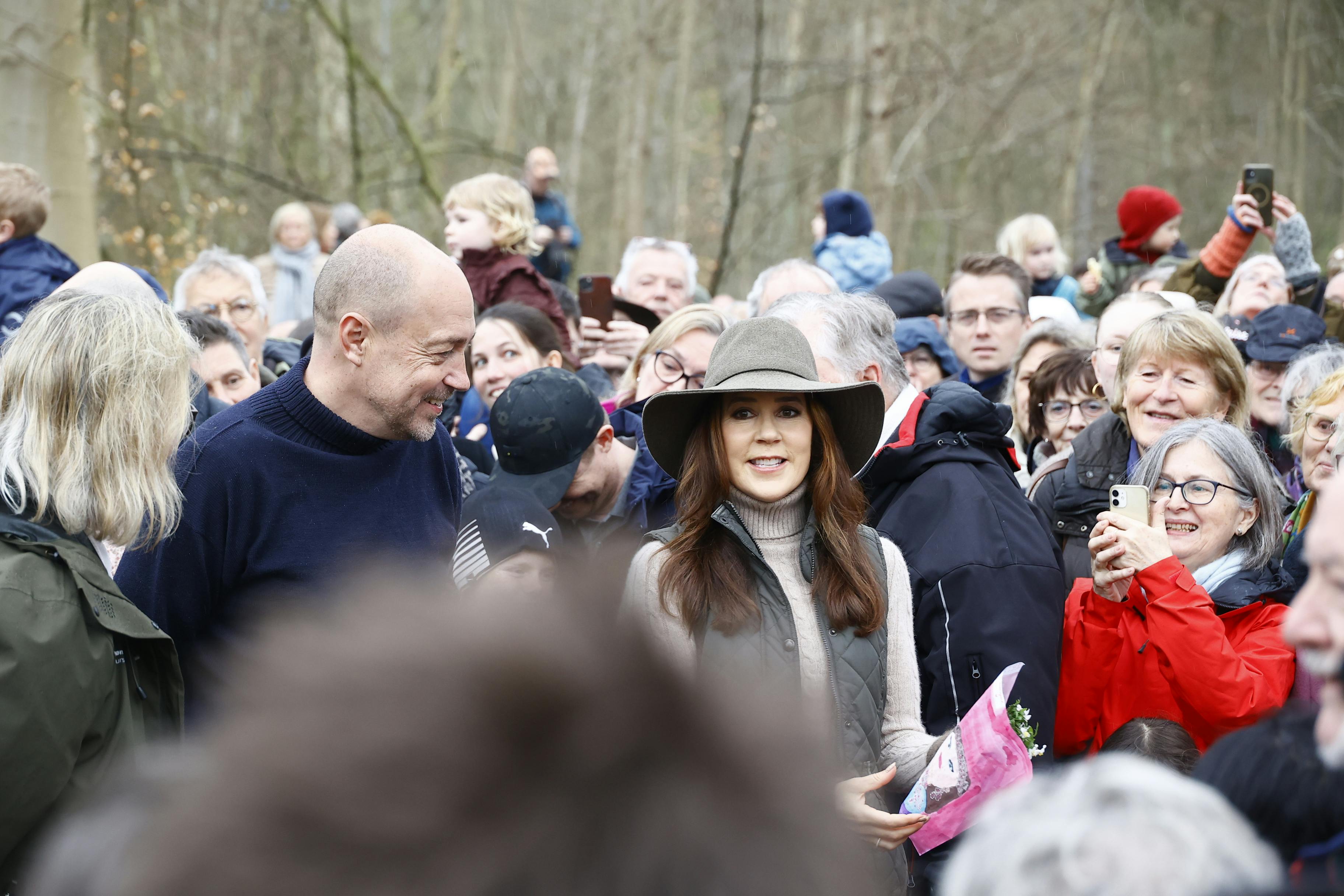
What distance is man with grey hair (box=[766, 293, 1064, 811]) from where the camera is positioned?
3139 mm

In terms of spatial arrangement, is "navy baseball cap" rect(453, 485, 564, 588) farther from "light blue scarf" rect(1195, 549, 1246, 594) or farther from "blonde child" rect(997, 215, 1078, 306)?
"blonde child" rect(997, 215, 1078, 306)

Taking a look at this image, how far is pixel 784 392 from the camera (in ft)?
9.84

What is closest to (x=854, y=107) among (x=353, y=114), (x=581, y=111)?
(x=581, y=111)

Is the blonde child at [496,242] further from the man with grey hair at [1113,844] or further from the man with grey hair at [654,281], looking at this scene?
the man with grey hair at [1113,844]

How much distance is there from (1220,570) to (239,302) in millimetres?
4853

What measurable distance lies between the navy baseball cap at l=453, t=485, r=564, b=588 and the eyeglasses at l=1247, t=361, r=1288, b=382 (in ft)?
11.1

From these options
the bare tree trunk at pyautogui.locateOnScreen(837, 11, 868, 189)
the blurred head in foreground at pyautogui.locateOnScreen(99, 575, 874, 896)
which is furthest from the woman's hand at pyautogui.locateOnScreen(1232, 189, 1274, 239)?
the bare tree trunk at pyautogui.locateOnScreen(837, 11, 868, 189)

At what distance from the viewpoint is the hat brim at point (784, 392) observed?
2.97m

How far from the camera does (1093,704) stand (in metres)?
3.46

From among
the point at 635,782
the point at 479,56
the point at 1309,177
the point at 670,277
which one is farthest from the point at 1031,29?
the point at 635,782

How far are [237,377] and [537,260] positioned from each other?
4.10 m

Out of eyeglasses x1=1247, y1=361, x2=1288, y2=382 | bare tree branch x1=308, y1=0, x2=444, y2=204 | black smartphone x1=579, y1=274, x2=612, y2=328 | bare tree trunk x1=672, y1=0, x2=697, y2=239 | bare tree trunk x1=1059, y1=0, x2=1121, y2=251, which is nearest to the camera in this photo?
eyeglasses x1=1247, y1=361, x2=1288, y2=382

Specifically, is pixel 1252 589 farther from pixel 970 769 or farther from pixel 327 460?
pixel 327 460

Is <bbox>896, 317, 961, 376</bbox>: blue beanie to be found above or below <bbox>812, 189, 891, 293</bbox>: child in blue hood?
below
